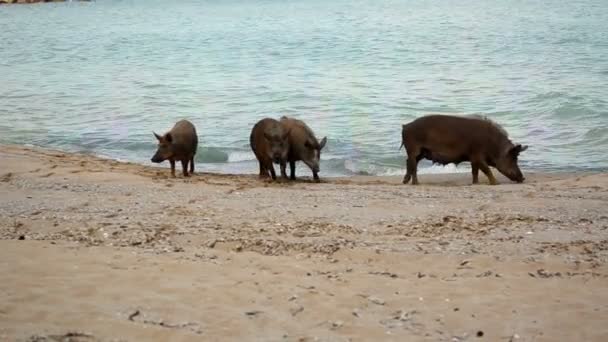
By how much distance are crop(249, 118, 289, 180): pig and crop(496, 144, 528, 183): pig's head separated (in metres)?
3.14

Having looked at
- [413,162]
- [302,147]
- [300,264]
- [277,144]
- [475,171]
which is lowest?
[475,171]

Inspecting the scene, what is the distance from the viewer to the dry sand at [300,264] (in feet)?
19.9

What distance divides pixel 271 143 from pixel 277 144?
11 centimetres

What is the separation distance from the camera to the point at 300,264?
7484 millimetres

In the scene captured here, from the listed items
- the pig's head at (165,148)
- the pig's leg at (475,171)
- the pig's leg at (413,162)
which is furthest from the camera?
the pig's head at (165,148)

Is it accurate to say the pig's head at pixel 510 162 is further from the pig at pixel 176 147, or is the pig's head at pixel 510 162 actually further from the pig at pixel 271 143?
the pig at pixel 176 147

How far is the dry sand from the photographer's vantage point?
239 inches

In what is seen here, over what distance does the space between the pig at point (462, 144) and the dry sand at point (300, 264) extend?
6.19 ft

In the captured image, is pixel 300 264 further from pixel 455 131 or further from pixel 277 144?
pixel 455 131

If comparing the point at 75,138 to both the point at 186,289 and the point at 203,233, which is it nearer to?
the point at 203,233


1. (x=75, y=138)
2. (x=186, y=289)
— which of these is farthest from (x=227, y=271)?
(x=75, y=138)

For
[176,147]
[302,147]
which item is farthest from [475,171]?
[176,147]

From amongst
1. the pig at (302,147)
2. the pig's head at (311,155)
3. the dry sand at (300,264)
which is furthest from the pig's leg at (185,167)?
the dry sand at (300,264)

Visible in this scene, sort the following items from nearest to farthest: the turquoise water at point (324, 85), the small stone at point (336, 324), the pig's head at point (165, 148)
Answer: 1. the small stone at point (336, 324)
2. the pig's head at point (165, 148)
3. the turquoise water at point (324, 85)
